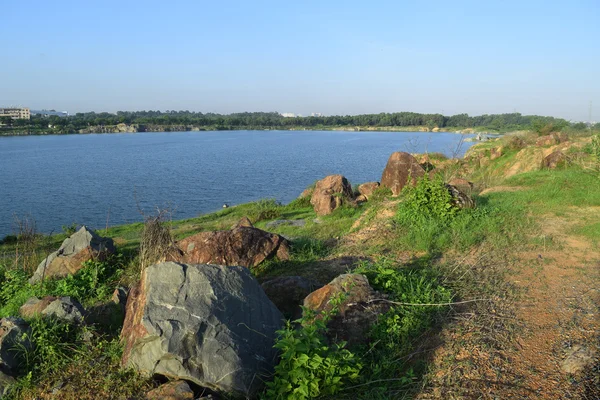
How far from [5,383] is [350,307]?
415cm

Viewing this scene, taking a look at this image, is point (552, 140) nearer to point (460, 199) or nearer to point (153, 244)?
point (460, 199)

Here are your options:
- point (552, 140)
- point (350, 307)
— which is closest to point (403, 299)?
point (350, 307)

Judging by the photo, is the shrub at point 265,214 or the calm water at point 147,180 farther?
the calm water at point 147,180

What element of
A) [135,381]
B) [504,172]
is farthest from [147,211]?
[135,381]

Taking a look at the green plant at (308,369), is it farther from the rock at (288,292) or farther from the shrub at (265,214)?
the shrub at (265,214)

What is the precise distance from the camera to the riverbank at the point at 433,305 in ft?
15.0

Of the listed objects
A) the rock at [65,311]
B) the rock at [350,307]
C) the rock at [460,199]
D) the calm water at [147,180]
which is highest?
the rock at [460,199]

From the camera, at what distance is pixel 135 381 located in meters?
4.79

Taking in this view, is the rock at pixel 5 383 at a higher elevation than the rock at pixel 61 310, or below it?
below

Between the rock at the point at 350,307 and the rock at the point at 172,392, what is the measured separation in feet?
5.77

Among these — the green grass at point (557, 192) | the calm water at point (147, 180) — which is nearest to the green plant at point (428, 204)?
the green grass at point (557, 192)

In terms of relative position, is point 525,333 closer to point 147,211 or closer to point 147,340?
point 147,340

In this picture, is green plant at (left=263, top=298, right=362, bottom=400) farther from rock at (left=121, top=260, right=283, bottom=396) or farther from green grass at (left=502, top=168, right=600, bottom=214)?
green grass at (left=502, top=168, right=600, bottom=214)

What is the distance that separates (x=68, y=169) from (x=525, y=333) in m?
51.8
